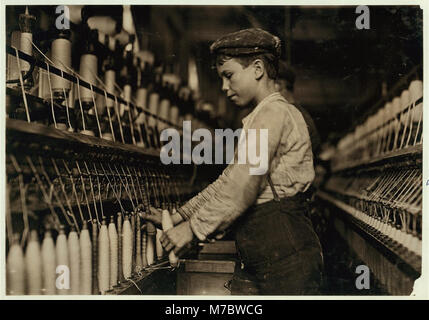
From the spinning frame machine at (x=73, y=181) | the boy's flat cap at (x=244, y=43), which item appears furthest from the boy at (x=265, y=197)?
the spinning frame machine at (x=73, y=181)

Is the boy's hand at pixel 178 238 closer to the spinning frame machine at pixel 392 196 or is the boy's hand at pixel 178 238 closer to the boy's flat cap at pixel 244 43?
the boy's flat cap at pixel 244 43

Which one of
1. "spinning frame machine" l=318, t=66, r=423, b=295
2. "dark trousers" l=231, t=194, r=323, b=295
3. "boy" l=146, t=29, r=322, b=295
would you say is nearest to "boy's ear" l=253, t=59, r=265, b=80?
"boy" l=146, t=29, r=322, b=295

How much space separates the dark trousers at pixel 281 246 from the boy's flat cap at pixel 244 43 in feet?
1.72

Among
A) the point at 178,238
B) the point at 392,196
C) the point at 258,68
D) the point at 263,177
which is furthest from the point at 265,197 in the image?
the point at 392,196

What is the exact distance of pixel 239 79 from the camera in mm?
1757

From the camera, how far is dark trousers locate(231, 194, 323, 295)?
171 cm

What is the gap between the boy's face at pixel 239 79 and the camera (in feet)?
5.75

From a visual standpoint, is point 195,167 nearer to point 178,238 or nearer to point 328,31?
point 328,31

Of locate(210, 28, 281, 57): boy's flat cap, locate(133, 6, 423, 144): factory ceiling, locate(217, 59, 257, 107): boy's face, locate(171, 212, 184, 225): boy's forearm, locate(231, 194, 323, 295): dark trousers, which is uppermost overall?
locate(133, 6, 423, 144): factory ceiling

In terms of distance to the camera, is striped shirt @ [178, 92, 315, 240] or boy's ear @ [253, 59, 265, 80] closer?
striped shirt @ [178, 92, 315, 240]

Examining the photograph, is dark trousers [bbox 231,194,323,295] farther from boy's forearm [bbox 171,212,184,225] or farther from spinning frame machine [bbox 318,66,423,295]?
spinning frame machine [bbox 318,66,423,295]

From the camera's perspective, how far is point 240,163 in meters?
1.64

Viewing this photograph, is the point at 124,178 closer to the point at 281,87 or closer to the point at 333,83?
the point at 281,87

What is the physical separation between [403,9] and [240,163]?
3.82 ft
